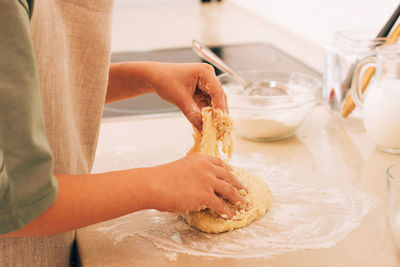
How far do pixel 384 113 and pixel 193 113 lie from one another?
387mm

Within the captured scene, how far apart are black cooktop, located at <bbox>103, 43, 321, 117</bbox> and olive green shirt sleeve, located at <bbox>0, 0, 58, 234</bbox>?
78cm

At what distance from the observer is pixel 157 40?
219 centimetres

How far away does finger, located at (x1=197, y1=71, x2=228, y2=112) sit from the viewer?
3.01 feet

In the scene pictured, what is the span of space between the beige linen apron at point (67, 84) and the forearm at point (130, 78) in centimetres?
14

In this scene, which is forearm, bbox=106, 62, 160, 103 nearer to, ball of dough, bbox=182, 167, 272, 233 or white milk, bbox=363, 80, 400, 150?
ball of dough, bbox=182, 167, 272, 233

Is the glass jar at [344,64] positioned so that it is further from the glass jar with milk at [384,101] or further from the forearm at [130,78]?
the forearm at [130,78]

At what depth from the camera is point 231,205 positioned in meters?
0.82

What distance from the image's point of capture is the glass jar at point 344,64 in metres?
1.16

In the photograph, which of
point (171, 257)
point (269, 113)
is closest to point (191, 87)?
point (269, 113)

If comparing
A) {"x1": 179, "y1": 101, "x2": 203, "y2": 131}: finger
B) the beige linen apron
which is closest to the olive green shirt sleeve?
the beige linen apron

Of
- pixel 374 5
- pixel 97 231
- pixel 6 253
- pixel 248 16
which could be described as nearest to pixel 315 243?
pixel 97 231

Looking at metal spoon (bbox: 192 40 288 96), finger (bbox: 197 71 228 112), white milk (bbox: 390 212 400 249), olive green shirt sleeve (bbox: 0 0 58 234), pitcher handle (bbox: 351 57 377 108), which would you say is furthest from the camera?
metal spoon (bbox: 192 40 288 96)

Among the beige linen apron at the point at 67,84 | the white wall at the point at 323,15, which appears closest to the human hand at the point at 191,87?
the beige linen apron at the point at 67,84

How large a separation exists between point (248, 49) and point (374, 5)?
1.86 feet
